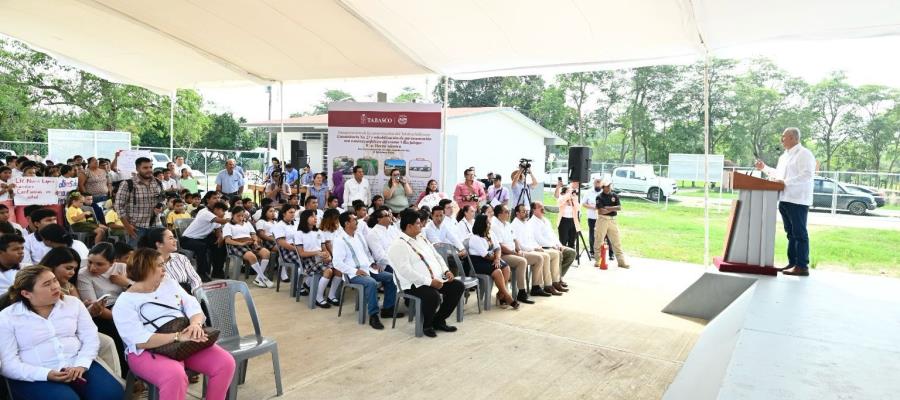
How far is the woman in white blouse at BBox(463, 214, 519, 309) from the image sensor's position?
5.84m

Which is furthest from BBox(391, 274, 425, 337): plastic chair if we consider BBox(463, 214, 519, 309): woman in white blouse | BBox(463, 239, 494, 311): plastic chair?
BBox(463, 214, 519, 309): woman in white blouse

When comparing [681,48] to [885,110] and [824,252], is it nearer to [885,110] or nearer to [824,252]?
[824,252]

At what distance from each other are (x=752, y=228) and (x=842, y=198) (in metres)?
11.0

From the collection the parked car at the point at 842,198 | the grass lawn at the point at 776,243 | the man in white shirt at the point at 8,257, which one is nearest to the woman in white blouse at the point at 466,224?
the man in white shirt at the point at 8,257

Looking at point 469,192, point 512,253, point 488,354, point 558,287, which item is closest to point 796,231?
point 558,287

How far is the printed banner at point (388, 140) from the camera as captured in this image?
823cm

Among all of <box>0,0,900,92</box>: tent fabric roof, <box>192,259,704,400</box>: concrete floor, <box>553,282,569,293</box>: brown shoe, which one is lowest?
<box>192,259,704,400</box>: concrete floor

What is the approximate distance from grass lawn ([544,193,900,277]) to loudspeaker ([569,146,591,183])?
7.05ft

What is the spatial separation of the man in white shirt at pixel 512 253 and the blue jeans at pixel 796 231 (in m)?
2.46

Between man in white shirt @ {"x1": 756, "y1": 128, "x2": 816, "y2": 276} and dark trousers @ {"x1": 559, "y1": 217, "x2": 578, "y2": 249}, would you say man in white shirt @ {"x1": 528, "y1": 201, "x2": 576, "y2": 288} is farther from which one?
man in white shirt @ {"x1": 756, "y1": 128, "x2": 816, "y2": 276}

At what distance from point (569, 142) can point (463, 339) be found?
2275cm

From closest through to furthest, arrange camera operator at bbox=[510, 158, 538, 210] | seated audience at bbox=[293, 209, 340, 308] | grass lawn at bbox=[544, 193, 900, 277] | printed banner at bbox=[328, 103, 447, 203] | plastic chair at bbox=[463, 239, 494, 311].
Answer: seated audience at bbox=[293, 209, 340, 308]
plastic chair at bbox=[463, 239, 494, 311]
printed banner at bbox=[328, 103, 447, 203]
camera operator at bbox=[510, 158, 538, 210]
grass lawn at bbox=[544, 193, 900, 277]

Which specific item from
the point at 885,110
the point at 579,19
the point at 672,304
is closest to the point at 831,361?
the point at 672,304

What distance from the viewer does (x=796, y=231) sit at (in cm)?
523
